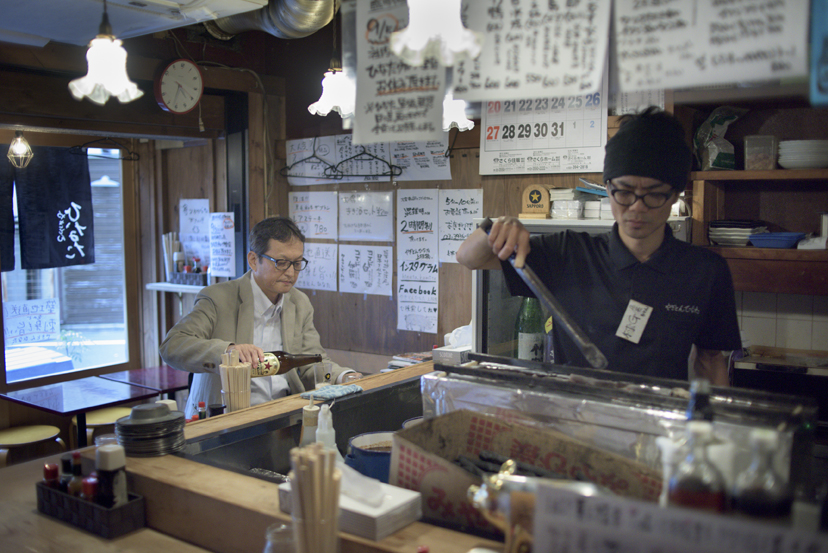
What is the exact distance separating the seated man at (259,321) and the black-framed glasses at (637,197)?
1.45m

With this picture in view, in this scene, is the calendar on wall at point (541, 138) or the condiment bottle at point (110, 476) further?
the calendar on wall at point (541, 138)

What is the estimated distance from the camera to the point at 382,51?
125 centimetres

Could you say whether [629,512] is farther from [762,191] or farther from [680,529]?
[762,191]

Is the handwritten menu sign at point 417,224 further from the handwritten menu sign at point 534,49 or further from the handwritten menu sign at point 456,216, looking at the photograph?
the handwritten menu sign at point 534,49

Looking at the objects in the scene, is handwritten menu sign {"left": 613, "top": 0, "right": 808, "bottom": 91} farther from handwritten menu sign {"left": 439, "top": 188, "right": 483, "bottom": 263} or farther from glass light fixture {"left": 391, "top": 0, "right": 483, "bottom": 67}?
handwritten menu sign {"left": 439, "top": 188, "right": 483, "bottom": 263}

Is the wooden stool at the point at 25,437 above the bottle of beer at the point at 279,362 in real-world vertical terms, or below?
below

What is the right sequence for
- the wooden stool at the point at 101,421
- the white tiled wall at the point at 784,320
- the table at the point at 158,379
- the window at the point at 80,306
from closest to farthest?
the white tiled wall at the point at 784,320
the table at the point at 158,379
the wooden stool at the point at 101,421
the window at the point at 80,306

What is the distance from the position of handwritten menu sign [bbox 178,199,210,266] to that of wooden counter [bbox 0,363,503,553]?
13.4ft

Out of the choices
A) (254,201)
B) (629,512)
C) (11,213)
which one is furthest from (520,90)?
(11,213)

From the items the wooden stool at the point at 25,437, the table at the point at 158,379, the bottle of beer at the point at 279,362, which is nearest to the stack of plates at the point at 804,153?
the bottle of beer at the point at 279,362

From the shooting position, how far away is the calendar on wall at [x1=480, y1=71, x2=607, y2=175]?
136 inches

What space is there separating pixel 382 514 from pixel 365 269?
12.0ft

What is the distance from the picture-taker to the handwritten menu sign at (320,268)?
5023 mm

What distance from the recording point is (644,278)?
6.13 ft
